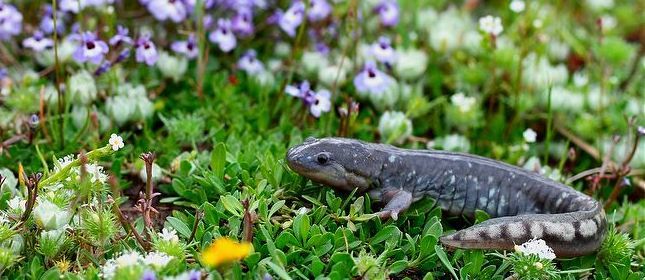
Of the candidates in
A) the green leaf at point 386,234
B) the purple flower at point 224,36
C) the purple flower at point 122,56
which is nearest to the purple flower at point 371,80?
the purple flower at point 224,36

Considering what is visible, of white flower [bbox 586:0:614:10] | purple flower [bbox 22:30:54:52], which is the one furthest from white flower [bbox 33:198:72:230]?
white flower [bbox 586:0:614:10]

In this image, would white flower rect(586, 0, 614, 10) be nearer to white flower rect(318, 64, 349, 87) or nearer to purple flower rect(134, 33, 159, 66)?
white flower rect(318, 64, 349, 87)

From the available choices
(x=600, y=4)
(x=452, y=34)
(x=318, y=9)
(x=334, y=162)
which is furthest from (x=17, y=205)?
(x=600, y=4)

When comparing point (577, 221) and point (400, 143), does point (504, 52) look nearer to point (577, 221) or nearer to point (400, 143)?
point (400, 143)

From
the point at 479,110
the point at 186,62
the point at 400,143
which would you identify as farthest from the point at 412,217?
the point at 186,62

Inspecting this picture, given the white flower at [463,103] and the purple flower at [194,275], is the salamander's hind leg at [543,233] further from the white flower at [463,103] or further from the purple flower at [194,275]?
the white flower at [463,103]

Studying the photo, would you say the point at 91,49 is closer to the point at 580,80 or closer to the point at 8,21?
the point at 8,21
